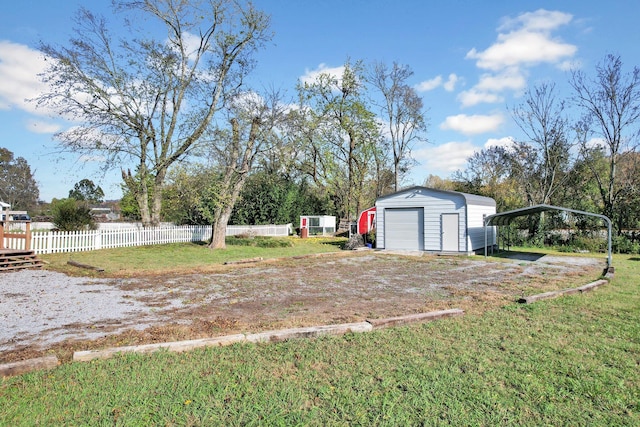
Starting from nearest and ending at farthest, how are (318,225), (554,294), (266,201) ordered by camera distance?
(554,294) < (266,201) < (318,225)

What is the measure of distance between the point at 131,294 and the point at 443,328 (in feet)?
19.4

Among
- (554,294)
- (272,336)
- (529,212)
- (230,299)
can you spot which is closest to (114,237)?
(230,299)

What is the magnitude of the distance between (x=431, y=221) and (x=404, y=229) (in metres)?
1.34

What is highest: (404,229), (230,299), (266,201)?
(266,201)

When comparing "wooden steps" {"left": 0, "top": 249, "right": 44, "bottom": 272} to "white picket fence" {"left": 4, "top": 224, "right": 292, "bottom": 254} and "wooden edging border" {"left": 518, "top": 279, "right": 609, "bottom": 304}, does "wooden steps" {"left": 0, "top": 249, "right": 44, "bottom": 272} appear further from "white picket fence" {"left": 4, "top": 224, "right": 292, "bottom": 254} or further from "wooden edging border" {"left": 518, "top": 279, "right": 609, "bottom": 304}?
"wooden edging border" {"left": 518, "top": 279, "right": 609, "bottom": 304}

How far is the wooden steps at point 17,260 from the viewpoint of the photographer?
10.6m

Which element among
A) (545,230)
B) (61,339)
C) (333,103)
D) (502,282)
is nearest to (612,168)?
(545,230)

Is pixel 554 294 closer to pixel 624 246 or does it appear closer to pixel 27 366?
pixel 27 366

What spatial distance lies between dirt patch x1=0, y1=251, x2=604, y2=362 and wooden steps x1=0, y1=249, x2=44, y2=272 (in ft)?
3.12

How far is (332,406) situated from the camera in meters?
2.92

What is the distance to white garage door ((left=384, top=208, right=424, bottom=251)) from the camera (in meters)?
17.4

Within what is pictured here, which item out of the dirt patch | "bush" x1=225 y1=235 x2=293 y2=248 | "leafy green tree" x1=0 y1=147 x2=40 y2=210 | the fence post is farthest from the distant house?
the dirt patch

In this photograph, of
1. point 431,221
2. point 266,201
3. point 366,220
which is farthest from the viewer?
point 266,201

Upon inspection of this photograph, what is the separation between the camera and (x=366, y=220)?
2403cm
